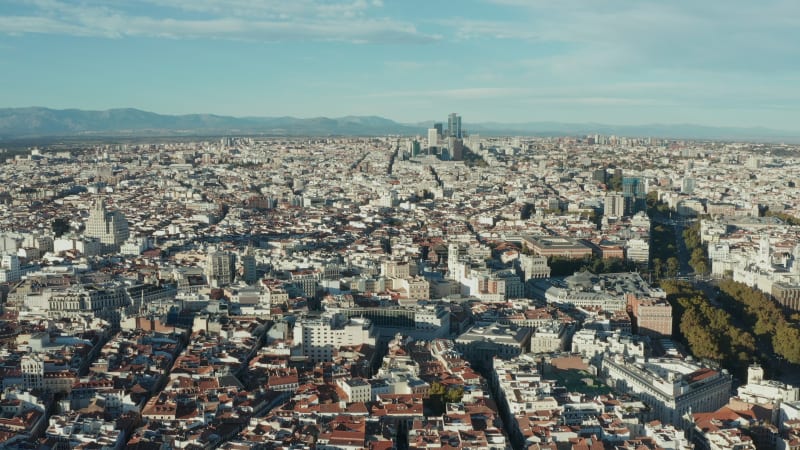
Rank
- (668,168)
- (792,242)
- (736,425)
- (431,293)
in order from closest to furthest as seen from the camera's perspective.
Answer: (736,425) < (431,293) < (792,242) < (668,168)

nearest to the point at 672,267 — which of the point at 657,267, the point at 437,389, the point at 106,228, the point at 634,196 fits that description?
the point at 657,267

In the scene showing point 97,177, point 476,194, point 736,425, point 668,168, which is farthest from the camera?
point 668,168

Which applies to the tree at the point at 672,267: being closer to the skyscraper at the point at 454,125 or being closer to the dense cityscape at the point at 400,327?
the dense cityscape at the point at 400,327

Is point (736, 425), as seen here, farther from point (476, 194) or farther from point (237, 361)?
point (476, 194)

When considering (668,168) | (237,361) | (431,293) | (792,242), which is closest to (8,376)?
(237,361)

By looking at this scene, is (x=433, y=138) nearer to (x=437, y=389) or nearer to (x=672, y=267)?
(x=672, y=267)

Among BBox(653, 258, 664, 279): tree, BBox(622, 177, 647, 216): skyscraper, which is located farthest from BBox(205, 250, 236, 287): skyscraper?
BBox(622, 177, 647, 216): skyscraper

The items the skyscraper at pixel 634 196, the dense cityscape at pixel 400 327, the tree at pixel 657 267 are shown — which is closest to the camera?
the dense cityscape at pixel 400 327

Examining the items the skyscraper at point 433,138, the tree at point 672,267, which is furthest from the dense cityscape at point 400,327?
the skyscraper at point 433,138

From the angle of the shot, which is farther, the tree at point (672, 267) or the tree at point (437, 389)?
the tree at point (672, 267)
